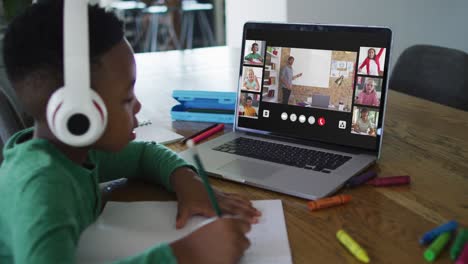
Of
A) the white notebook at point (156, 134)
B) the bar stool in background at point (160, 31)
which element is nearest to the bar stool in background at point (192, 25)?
the bar stool in background at point (160, 31)

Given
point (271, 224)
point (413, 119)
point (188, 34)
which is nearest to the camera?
point (271, 224)

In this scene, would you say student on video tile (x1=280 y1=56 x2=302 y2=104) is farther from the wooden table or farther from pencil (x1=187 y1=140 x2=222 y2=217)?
pencil (x1=187 y1=140 x2=222 y2=217)

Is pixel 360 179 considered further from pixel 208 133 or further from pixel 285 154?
pixel 208 133

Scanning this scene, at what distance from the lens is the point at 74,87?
604 mm

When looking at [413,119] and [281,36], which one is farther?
[413,119]

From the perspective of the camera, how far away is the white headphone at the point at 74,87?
600 mm

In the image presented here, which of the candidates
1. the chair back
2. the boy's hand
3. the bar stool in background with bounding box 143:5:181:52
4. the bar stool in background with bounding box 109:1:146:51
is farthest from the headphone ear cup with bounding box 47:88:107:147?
the bar stool in background with bounding box 143:5:181:52

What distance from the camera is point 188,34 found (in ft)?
17.1

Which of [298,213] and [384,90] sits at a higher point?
[384,90]

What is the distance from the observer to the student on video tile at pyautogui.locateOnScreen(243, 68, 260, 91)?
1.13 m

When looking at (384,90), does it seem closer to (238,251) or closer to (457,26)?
(238,251)

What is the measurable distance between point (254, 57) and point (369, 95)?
0.93 feet

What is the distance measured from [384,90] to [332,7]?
6.87 feet

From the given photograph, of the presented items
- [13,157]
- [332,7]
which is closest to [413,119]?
[13,157]
